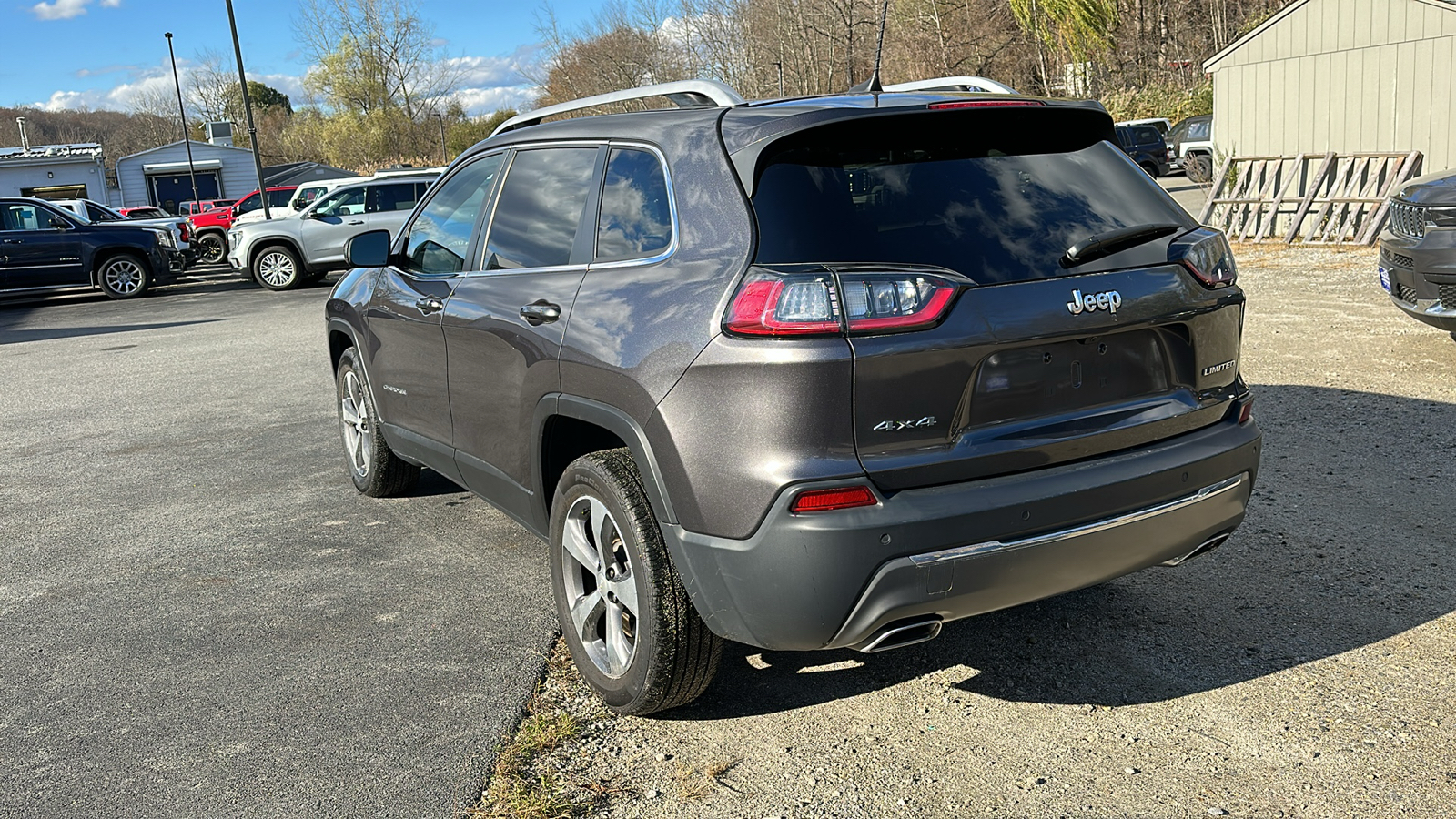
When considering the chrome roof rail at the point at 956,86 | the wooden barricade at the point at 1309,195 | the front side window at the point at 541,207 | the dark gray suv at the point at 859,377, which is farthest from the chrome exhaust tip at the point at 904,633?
the wooden barricade at the point at 1309,195

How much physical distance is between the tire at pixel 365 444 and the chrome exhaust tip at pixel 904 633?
3.19m

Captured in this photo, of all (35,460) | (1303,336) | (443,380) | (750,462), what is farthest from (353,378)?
(1303,336)

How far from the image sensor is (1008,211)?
308cm

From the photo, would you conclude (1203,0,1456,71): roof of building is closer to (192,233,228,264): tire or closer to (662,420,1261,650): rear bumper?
(662,420,1261,650): rear bumper

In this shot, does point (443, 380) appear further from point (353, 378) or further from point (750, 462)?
point (750, 462)

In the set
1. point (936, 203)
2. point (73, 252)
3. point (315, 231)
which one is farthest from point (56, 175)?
point (936, 203)

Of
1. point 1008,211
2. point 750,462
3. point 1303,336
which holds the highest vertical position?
point 1008,211

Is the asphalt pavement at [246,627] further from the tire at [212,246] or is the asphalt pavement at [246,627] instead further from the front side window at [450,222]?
the tire at [212,246]

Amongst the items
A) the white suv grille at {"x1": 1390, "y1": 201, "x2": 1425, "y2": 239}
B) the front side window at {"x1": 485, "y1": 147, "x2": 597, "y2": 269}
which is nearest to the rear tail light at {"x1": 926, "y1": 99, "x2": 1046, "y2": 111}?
the front side window at {"x1": 485, "y1": 147, "x2": 597, "y2": 269}

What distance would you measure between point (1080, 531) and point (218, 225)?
29.4 meters

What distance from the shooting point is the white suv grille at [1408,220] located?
286 inches

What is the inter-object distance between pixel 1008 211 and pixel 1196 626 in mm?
1707

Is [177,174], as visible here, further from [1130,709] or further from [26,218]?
[1130,709]

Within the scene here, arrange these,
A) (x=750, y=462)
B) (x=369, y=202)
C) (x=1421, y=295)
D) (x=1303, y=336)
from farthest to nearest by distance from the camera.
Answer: (x=369, y=202) < (x=1303, y=336) < (x=1421, y=295) < (x=750, y=462)
